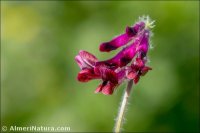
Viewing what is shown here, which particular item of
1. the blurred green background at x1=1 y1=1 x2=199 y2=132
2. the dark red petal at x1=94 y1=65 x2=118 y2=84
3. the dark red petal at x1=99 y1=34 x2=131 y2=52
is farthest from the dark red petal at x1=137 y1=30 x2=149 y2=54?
the blurred green background at x1=1 y1=1 x2=199 y2=132

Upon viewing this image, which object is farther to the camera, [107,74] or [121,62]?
[121,62]

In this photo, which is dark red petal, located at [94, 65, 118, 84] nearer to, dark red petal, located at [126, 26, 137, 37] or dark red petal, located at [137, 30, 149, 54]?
dark red petal, located at [137, 30, 149, 54]

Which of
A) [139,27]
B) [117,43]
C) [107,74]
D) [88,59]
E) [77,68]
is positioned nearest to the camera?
[107,74]

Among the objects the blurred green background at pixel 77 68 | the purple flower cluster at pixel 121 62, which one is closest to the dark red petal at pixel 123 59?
the purple flower cluster at pixel 121 62

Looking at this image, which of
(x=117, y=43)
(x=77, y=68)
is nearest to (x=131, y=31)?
(x=117, y=43)

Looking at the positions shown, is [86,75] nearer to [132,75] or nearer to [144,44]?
[132,75]

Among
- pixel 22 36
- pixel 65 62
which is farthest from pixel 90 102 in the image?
pixel 22 36
